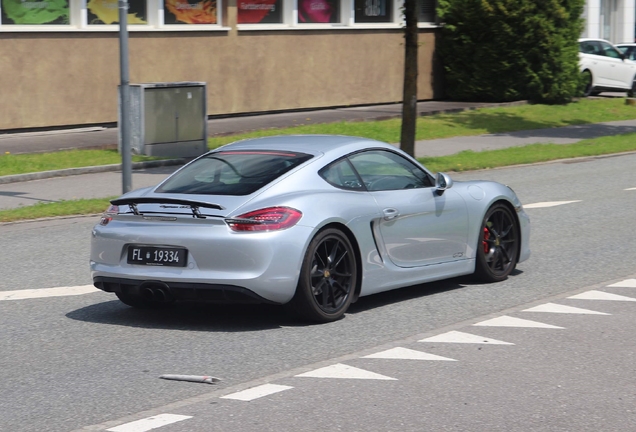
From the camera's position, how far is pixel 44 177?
18.2m

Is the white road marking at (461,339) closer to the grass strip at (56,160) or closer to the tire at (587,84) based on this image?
the grass strip at (56,160)

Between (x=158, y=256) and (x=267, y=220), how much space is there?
0.81m

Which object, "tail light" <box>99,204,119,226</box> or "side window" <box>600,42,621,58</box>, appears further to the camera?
"side window" <box>600,42,621,58</box>

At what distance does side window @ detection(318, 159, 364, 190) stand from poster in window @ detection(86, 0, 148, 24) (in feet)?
55.2

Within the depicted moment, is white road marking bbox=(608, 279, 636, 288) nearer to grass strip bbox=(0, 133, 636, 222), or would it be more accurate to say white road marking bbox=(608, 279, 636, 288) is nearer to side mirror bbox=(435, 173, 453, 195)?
side mirror bbox=(435, 173, 453, 195)

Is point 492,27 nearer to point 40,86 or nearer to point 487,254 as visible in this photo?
point 40,86

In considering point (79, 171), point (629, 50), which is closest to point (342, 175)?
point (79, 171)

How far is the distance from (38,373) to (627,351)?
3.72m

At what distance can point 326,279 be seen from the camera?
8.00 meters

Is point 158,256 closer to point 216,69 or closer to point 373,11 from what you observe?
point 216,69

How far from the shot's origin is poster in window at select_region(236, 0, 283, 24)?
27500mm

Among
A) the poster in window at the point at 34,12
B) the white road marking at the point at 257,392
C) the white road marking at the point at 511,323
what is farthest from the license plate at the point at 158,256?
the poster in window at the point at 34,12

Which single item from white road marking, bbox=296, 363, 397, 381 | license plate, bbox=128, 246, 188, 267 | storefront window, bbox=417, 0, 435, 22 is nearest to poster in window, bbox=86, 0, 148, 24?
storefront window, bbox=417, 0, 435, 22

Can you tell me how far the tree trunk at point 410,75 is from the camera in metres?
19.0
